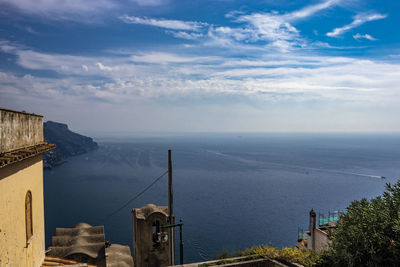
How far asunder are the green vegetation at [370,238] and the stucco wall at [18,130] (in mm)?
11457

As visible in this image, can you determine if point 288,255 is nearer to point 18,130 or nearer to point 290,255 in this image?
point 290,255

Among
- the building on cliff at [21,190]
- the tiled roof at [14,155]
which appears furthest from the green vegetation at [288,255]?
the tiled roof at [14,155]

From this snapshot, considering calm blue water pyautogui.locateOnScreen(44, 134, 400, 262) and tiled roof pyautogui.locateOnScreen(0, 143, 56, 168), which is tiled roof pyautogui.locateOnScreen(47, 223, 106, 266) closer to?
tiled roof pyautogui.locateOnScreen(0, 143, 56, 168)

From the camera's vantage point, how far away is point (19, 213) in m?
8.27

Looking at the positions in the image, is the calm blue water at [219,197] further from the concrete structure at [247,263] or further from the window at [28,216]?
the window at [28,216]

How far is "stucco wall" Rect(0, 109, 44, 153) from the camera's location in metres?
7.15

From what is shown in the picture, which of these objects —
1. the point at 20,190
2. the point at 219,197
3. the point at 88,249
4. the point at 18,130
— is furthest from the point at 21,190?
the point at 219,197

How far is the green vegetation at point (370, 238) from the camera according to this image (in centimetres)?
971

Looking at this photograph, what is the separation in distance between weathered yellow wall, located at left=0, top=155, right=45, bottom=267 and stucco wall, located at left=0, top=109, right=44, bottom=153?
59 cm

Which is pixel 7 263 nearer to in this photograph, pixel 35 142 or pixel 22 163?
Result: pixel 22 163

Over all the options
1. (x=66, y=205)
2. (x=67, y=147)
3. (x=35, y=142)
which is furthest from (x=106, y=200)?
(x=67, y=147)

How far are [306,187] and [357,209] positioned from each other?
3191 inches

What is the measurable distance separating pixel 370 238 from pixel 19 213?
11.8 m

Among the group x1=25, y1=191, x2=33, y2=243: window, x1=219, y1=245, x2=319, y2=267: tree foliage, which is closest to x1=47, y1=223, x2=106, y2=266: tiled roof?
x1=25, y1=191, x2=33, y2=243: window
